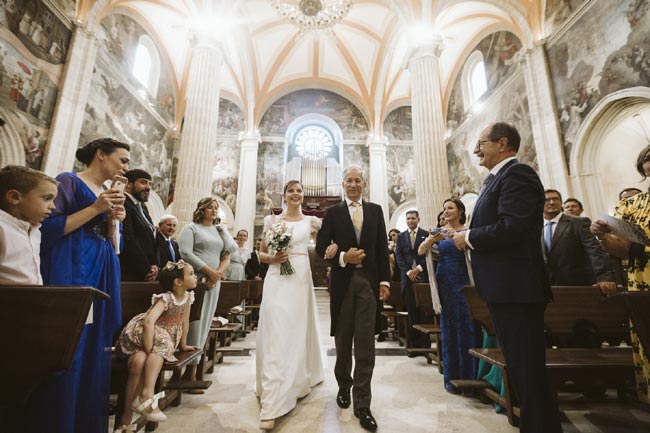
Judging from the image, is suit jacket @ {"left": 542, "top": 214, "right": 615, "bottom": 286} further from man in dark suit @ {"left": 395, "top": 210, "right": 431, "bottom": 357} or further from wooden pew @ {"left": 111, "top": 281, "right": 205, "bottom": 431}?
wooden pew @ {"left": 111, "top": 281, "right": 205, "bottom": 431}

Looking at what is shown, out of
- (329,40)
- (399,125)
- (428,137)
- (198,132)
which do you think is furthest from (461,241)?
(399,125)

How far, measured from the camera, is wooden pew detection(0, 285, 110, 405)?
1.17m

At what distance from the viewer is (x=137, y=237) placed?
9.55 feet

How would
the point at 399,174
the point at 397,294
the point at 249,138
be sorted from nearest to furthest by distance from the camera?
the point at 397,294
the point at 249,138
the point at 399,174

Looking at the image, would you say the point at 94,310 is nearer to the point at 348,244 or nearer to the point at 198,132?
the point at 348,244

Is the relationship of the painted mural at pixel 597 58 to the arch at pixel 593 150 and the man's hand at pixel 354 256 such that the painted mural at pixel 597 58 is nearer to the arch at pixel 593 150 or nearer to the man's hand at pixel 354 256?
the arch at pixel 593 150

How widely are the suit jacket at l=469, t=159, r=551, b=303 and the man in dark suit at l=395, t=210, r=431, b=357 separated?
2.38 m

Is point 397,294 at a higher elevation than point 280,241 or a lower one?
lower

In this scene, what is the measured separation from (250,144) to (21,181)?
15488 mm

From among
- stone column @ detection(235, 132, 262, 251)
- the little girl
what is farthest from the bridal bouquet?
stone column @ detection(235, 132, 262, 251)

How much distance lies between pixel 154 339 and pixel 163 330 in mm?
84

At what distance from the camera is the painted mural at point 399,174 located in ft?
54.6

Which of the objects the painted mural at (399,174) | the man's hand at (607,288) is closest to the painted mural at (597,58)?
the man's hand at (607,288)

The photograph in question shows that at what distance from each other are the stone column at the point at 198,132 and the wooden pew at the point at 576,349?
21.8 ft
